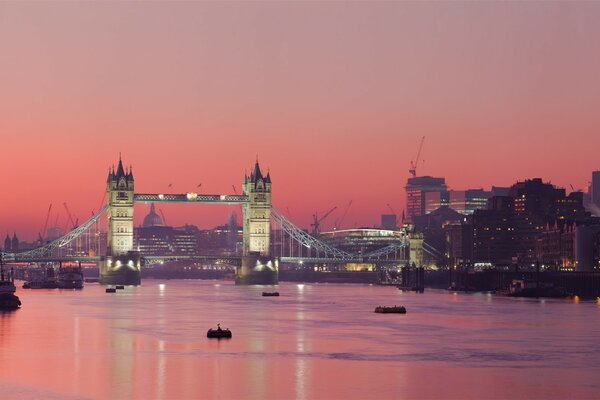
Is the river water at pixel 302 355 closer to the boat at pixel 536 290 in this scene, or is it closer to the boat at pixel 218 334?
the boat at pixel 218 334

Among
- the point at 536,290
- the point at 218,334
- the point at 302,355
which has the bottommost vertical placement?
the point at 302,355

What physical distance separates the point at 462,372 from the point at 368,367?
5.45m

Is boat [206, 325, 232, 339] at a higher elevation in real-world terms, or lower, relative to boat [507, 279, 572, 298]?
lower

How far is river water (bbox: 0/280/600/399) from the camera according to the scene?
2687 inches

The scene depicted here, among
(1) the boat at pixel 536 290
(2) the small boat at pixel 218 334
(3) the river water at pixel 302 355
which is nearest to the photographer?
(3) the river water at pixel 302 355

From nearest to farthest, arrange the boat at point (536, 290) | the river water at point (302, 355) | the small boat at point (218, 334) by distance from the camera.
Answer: the river water at point (302, 355), the small boat at point (218, 334), the boat at point (536, 290)

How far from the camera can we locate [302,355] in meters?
85.8

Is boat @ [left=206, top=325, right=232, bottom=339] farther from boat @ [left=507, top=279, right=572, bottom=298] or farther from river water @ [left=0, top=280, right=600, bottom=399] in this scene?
boat @ [left=507, top=279, right=572, bottom=298]

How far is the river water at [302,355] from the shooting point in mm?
68250

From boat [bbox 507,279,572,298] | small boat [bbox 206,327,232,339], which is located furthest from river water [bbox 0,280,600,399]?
boat [bbox 507,279,572,298]

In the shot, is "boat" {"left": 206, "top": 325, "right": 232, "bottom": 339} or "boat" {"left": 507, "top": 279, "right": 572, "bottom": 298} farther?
"boat" {"left": 507, "top": 279, "right": 572, "bottom": 298}

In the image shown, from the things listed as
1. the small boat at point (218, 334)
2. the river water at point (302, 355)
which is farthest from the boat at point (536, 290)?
the small boat at point (218, 334)

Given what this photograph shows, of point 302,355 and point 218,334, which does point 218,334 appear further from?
point 302,355

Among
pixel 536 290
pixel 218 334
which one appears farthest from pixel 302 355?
pixel 536 290
